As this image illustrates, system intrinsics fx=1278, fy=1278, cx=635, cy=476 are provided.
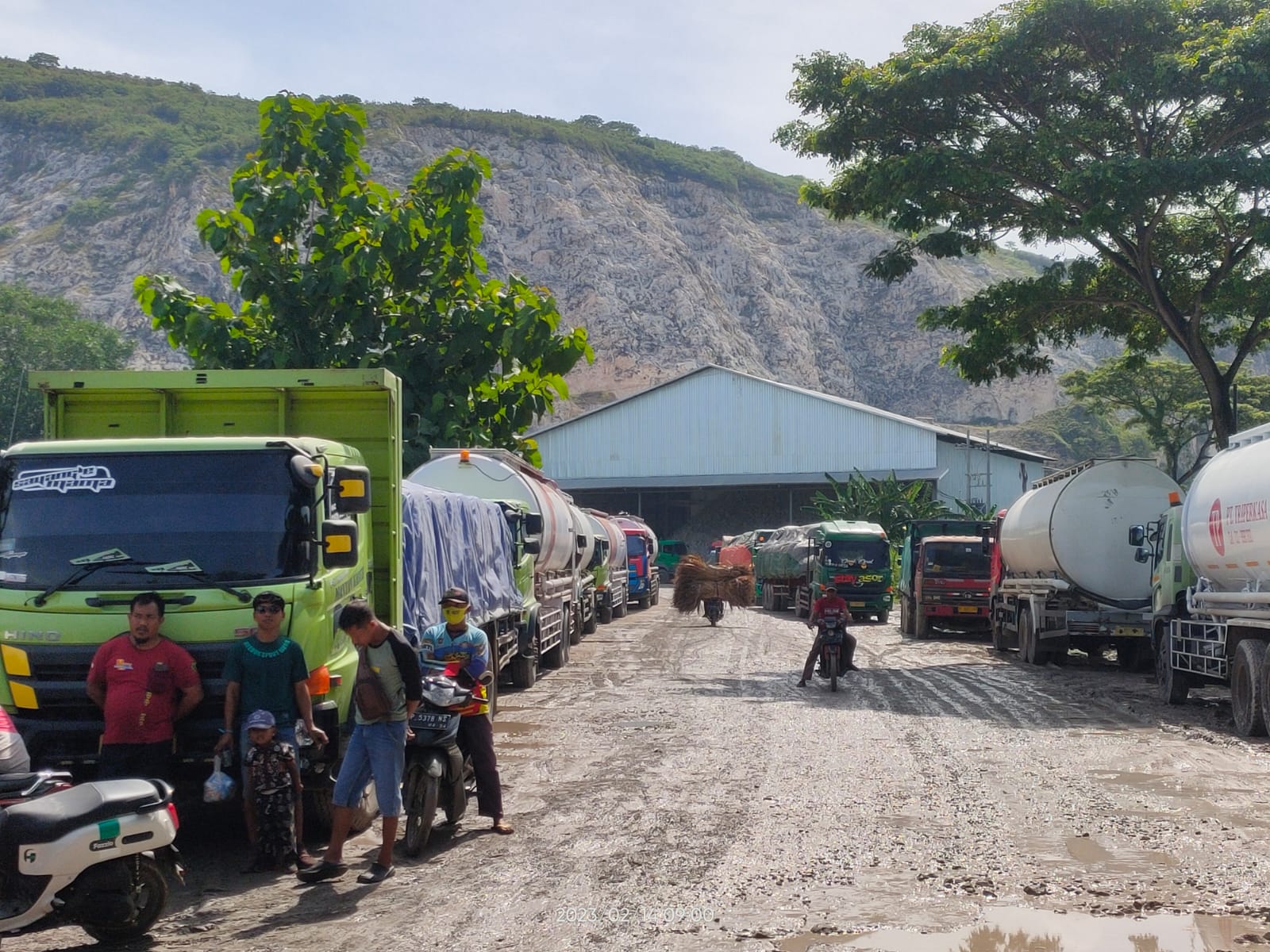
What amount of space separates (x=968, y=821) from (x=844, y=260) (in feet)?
425

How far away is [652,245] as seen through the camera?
383 ft

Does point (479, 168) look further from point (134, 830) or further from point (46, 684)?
point (134, 830)

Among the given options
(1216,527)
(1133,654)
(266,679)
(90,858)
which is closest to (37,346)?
(1133,654)

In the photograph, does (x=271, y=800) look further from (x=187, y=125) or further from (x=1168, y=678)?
(x=187, y=125)

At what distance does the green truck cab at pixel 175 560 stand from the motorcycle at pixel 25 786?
1.74 m

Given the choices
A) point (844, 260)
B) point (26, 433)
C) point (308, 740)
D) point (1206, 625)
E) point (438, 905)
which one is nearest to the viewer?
point (438, 905)

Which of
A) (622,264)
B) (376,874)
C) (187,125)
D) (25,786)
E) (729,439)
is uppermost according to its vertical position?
(187,125)

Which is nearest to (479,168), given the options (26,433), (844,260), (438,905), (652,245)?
(438,905)

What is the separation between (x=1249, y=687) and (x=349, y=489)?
33.5 ft

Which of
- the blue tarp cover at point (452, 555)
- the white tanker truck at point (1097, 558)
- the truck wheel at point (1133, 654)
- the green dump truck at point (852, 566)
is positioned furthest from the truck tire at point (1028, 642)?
the blue tarp cover at point (452, 555)

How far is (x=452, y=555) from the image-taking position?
1310 centimetres

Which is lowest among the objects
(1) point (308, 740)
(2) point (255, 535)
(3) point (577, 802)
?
(3) point (577, 802)

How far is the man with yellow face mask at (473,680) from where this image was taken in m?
8.88

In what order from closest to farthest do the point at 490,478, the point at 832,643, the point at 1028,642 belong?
the point at 832,643
the point at 490,478
the point at 1028,642
